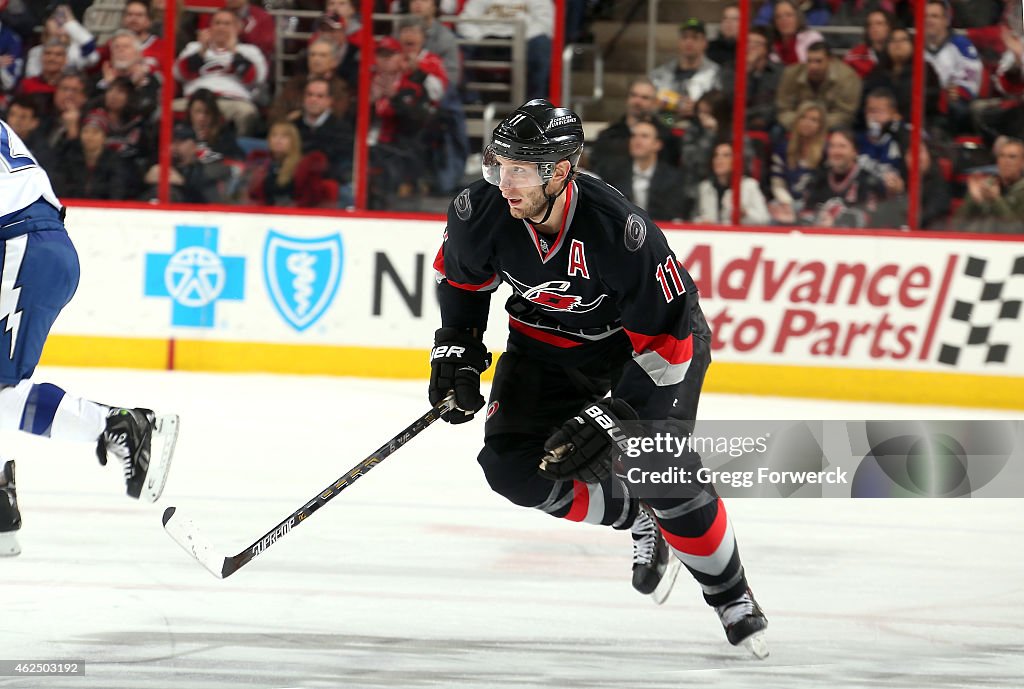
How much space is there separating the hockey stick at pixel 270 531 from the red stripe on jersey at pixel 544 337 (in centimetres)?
25

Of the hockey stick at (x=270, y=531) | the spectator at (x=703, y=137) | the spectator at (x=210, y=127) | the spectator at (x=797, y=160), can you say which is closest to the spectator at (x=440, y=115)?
the spectator at (x=210, y=127)

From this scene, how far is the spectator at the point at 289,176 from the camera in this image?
7.17m

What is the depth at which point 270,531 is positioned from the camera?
332cm

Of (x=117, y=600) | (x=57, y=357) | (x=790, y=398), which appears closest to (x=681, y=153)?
(x=790, y=398)

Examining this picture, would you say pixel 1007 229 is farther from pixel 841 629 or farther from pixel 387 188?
pixel 841 629

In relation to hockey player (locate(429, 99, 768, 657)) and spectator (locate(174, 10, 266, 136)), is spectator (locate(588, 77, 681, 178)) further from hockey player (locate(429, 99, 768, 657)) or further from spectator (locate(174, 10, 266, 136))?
hockey player (locate(429, 99, 768, 657))

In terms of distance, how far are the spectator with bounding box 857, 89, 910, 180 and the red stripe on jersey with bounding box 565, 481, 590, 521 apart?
4.00 metres

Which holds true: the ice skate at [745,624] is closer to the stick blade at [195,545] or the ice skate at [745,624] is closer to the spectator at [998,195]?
the stick blade at [195,545]

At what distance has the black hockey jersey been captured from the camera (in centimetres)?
298

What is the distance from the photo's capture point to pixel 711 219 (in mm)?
7039

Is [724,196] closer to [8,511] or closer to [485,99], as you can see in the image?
[485,99]

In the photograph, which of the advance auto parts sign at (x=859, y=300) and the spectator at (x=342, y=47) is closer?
the advance auto parts sign at (x=859, y=300)

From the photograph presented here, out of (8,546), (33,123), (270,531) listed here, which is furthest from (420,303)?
(270,531)

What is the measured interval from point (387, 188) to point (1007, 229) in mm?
2872
